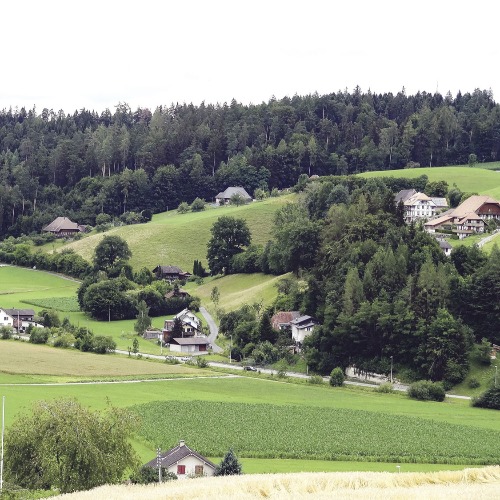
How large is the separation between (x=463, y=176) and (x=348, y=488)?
12357cm

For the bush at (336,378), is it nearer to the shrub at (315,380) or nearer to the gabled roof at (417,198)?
the shrub at (315,380)

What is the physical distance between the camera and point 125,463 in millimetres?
36344

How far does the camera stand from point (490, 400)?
209 ft

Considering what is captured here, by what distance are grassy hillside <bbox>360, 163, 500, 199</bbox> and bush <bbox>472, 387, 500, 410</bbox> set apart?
65241 mm

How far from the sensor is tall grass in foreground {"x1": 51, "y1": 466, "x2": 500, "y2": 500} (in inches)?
786

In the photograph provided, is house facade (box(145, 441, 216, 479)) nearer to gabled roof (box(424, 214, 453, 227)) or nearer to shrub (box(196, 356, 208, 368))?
shrub (box(196, 356, 208, 368))

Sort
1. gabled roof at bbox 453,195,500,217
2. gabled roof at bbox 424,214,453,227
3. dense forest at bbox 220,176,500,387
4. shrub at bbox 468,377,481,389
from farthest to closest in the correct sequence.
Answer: gabled roof at bbox 453,195,500,217 → gabled roof at bbox 424,214,453,227 → dense forest at bbox 220,176,500,387 → shrub at bbox 468,377,481,389

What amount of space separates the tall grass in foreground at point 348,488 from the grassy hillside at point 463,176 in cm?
10776

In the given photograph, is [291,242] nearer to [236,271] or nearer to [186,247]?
[236,271]

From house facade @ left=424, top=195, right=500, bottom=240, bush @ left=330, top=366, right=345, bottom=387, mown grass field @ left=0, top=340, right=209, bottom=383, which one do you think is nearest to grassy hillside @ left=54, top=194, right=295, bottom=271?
house facade @ left=424, top=195, right=500, bottom=240

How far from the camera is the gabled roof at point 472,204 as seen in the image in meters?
106

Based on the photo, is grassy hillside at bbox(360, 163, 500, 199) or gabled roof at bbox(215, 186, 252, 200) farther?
gabled roof at bbox(215, 186, 252, 200)

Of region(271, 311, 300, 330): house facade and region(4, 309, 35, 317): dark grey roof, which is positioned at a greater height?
region(271, 311, 300, 330): house facade

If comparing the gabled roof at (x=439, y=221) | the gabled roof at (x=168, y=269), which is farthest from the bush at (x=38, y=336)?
the gabled roof at (x=439, y=221)
